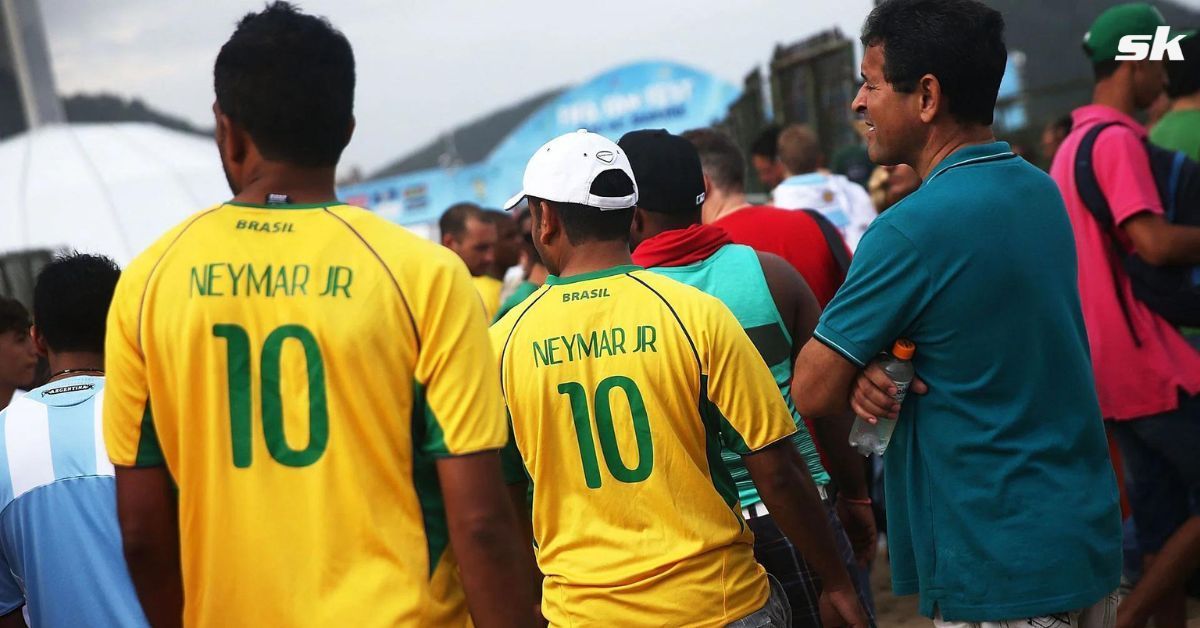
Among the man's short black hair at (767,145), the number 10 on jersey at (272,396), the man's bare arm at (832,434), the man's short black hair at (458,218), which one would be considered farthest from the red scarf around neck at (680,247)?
the man's short black hair at (767,145)

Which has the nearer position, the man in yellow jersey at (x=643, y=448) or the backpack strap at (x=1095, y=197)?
the man in yellow jersey at (x=643, y=448)

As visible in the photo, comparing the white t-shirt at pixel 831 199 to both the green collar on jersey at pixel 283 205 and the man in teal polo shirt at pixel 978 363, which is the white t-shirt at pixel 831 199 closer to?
the man in teal polo shirt at pixel 978 363

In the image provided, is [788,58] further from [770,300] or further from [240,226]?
[240,226]

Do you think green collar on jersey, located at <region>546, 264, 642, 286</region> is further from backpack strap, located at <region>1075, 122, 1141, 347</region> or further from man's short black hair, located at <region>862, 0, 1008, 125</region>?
backpack strap, located at <region>1075, 122, 1141, 347</region>

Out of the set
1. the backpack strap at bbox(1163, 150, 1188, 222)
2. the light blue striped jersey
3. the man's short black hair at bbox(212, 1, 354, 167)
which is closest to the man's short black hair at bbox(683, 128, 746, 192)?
the backpack strap at bbox(1163, 150, 1188, 222)

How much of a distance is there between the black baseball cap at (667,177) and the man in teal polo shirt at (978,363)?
1.09m

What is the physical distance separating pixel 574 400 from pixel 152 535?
1031 millimetres

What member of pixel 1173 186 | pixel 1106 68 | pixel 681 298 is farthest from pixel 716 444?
pixel 1106 68

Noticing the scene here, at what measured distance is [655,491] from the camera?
2.71m

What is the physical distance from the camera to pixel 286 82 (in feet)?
6.41

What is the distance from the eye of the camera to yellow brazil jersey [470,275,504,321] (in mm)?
6883

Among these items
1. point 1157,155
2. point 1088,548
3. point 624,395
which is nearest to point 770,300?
point 624,395

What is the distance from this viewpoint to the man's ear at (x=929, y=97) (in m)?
2.49

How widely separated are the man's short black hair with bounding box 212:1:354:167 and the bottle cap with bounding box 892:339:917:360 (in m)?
1.19
